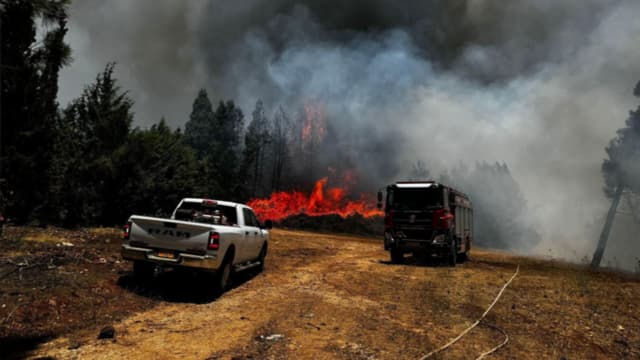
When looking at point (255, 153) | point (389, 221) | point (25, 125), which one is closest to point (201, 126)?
point (255, 153)

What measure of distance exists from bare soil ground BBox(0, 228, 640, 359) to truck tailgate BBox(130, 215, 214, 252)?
119cm

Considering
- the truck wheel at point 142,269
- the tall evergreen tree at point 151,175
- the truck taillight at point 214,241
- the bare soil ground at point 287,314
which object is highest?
the tall evergreen tree at point 151,175

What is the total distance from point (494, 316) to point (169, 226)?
284 inches

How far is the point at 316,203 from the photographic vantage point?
173 ft

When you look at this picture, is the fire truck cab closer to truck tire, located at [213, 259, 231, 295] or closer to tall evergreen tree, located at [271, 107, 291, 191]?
truck tire, located at [213, 259, 231, 295]

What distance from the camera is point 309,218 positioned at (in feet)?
147

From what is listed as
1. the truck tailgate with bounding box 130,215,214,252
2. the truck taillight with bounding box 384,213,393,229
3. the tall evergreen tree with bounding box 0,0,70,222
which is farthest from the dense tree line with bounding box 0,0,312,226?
the truck taillight with bounding box 384,213,393,229

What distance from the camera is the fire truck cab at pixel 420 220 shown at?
15227mm

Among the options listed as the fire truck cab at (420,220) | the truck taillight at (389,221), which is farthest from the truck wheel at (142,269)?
the truck taillight at (389,221)

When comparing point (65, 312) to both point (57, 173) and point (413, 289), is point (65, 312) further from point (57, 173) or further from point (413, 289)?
point (57, 173)

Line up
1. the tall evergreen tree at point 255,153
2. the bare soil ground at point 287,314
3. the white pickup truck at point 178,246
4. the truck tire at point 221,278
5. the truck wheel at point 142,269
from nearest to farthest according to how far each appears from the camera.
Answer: the bare soil ground at point 287,314
the white pickup truck at point 178,246
the truck tire at point 221,278
the truck wheel at point 142,269
the tall evergreen tree at point 255,153

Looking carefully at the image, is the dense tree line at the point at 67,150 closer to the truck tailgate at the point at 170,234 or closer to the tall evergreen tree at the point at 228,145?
the truck tailgate at the point at 170,234

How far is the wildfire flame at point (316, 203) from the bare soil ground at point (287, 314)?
39.2m

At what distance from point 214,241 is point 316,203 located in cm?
4432
